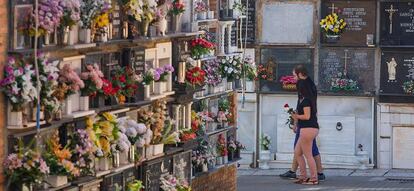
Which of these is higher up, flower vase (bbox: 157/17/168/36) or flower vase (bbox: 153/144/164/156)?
flower vase (bbox: 157/17/168/36)

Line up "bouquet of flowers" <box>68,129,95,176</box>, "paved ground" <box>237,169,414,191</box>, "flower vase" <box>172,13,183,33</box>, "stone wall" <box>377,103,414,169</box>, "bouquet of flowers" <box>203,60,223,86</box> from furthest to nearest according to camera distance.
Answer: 1. "stone wall" <box>377,103,414,169</box>
2. "paved ground" <box>237,169,414,191</box>
3. "bouquet of flowers" <box>203,60,223,86</box>
4. "flower vase" <box>172,13,183,33</box>
5. "bouquet of flowers" <box>68,129,95,176</box>

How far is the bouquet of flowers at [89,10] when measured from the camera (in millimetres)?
17516

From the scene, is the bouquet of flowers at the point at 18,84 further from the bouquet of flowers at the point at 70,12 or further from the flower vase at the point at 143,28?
the flower vase at the point at 143,28

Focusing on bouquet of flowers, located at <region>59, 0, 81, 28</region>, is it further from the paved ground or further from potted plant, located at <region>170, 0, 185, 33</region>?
the paved ground

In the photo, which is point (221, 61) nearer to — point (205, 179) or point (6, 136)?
point (205, 179)

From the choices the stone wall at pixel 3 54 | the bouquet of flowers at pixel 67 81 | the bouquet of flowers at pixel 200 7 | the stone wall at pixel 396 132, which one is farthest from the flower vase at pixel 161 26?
the stone wall at pixel 396 132

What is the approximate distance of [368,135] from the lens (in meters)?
28.4

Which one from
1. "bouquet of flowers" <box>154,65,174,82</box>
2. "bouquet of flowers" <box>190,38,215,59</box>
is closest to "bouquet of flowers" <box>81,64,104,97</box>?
"bouquet of flowers" <box>154,65,174,82</box>

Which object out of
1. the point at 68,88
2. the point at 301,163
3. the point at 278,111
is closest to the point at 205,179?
the point at 301,163

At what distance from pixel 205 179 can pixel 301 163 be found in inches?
62.9

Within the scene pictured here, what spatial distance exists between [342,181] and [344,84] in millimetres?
2773

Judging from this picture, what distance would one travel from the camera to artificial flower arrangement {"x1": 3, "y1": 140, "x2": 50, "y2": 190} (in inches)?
634

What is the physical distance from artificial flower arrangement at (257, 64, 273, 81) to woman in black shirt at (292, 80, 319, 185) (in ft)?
13.5

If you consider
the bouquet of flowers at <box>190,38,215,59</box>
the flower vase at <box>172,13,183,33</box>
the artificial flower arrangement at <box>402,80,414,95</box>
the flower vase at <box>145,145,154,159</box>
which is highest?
the flower vase at <box>172,13,183,33</box>
